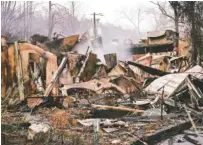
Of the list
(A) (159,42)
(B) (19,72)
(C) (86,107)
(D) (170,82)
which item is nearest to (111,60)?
(D) (170,82)

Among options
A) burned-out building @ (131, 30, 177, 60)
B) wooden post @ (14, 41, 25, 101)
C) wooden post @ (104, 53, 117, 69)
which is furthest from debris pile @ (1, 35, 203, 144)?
burned-out building @ (131, 30, 177, 60)

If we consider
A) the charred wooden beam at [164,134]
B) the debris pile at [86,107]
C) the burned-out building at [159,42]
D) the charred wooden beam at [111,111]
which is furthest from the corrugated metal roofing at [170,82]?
the burned-out building at [159,42]

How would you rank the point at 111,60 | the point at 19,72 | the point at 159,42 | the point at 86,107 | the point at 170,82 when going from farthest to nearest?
1. the point at 159,42
2. the point at 111,60
3. the point at 170,82
4. the point at 86,107
5. the point at 19,72

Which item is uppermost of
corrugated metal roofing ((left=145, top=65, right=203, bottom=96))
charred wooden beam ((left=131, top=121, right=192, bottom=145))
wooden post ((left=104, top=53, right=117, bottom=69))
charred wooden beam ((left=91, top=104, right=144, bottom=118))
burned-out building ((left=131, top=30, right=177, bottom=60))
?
burned-out building ((left=131, top=30, right=177, bottom=60))

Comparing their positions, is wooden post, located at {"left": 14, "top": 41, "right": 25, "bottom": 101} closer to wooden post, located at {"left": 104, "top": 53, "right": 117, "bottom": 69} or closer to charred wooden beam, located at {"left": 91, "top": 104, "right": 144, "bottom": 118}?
charred wooden beam, located at {"left": 91, "top": 104, "right": 144, "bottom": 118}

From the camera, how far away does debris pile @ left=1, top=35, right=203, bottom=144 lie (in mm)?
5496

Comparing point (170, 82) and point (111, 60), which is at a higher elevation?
point (111, 60)

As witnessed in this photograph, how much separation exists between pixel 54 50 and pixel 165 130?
29.4 ft

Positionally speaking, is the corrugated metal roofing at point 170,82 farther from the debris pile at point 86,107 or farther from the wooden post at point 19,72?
the wooden post at point 19,72

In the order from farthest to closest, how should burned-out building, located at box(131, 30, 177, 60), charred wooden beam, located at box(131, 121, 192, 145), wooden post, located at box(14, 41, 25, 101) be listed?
burned-out building, located at box(131, 30, 177, 60)
wooden post, located at box(14, 41, 25, 101)
charred wooden beam, located at box(131, 121, 192, 145)

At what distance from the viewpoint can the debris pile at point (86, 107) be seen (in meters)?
5.50

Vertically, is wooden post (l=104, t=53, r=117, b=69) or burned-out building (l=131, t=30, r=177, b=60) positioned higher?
burned-out building (l=131, t=30, r=177, b=60)

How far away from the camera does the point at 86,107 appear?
8.68m

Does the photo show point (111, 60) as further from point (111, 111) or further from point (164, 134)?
point (164, 134)
